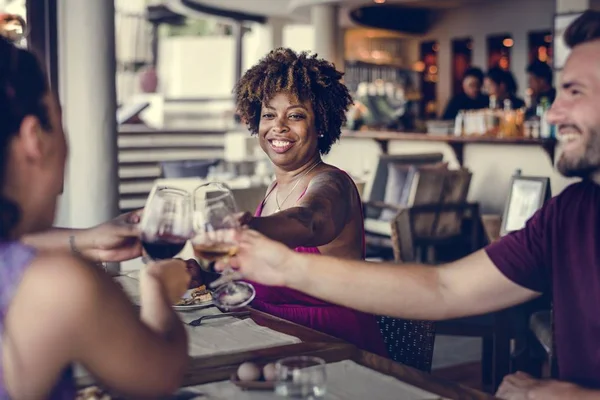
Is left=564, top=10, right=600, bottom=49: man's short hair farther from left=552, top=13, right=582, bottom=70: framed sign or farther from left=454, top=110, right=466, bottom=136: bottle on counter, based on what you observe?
left=552, top=13, right=582, bottom=70: framed sign

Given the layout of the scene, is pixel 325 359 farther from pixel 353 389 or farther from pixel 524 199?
pixel 524 199

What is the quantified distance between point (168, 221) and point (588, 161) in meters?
0.84

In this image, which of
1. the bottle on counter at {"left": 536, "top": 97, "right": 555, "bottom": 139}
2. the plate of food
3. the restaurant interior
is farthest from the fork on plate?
the bottle on counter at {"left": 536, "top": 97, "right": 555, "bottom": 139}

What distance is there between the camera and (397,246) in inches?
220

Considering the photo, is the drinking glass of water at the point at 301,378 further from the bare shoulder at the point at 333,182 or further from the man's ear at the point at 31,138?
the bare shoulder at the point at 333,182

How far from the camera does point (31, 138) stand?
116cm

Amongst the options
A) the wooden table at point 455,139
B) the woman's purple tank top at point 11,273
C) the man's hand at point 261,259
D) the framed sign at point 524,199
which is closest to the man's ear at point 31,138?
the woman's purple tank top at point 11,273

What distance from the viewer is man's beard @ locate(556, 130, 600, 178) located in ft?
5.36

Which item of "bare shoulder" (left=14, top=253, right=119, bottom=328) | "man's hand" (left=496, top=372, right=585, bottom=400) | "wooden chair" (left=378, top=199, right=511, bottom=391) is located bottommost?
"wooden chair" (left=378, top=199, right=511, bottom=391)

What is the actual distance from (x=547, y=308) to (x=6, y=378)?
3.09m

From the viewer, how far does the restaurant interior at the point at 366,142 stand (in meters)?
1.94

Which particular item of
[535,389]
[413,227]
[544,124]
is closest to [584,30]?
[535,389]

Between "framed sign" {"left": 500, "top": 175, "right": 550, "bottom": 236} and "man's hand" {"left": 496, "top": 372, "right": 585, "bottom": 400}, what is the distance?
105 inches

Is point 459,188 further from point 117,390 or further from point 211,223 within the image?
point 117,390
